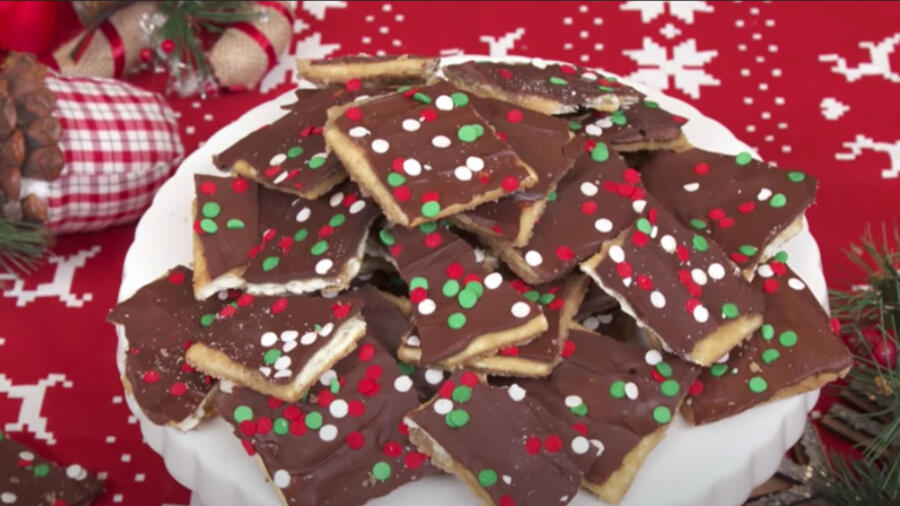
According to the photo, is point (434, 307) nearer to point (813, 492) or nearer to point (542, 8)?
point (813, 492)

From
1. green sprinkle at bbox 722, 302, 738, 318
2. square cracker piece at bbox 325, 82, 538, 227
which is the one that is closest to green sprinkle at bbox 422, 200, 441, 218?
square cracker piece at bbox 325, 82, 538, 227

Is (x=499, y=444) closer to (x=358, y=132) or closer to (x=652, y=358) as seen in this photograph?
(x=652, y=358)

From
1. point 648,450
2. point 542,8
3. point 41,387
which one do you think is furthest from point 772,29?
point 41,387

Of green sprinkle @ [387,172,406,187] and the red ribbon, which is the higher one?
green sprinkle @ [387,172,406,187]

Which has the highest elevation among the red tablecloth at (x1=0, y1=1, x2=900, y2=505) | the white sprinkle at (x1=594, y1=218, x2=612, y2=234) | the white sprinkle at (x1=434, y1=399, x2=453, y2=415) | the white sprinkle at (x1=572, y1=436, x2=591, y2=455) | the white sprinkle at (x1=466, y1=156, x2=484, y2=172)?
the white sprinkle at (x1=466, y1=156, x2=484, y2=172)

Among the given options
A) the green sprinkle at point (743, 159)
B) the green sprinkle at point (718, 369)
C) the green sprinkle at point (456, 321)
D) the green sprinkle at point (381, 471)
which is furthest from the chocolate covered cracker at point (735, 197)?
the green sprinkle at point (381, 471)

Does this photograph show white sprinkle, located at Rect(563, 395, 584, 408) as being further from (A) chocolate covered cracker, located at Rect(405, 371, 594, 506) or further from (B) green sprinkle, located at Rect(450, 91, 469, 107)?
(B) green sprinkle, located at Rect(450, 91, 469, 107)
